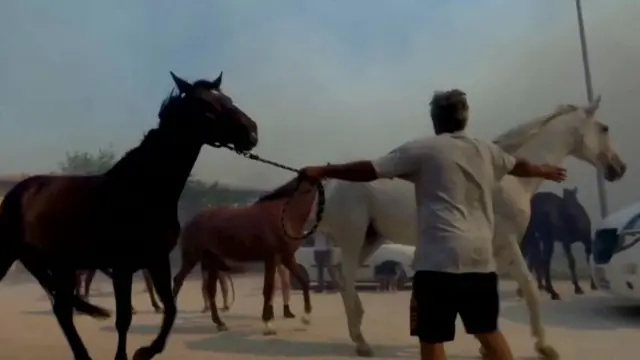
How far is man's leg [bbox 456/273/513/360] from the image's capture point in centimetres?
365

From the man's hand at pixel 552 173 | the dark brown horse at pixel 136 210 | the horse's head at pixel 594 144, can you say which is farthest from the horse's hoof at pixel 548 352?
the dark brown horse at pixel 136 210

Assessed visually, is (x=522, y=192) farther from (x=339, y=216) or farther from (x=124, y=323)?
(x=124, y=323)

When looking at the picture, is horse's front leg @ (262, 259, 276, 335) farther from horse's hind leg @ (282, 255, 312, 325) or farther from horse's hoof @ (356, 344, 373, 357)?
horse's hoof @ (356, 344, 373, 357)

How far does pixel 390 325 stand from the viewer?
9172 mm

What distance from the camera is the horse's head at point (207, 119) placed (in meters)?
5.04

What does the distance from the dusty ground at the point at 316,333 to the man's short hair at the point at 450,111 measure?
327cm

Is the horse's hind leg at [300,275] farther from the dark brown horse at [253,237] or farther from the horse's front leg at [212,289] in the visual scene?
the horse's front leg at [212,289]

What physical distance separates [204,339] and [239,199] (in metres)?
16.3

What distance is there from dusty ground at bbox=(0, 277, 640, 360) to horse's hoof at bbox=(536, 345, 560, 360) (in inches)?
8.7

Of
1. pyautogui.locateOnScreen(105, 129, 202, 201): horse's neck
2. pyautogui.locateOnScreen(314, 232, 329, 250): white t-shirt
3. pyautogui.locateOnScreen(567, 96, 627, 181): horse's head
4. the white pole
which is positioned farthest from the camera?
the white pole

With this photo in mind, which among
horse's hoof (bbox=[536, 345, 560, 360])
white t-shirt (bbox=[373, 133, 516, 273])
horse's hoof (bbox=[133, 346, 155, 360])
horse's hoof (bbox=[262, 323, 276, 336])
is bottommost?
horse's hoof (bbox=[536, 345, 560, 360])

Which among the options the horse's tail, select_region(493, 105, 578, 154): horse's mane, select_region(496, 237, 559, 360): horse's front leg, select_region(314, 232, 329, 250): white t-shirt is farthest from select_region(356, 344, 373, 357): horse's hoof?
select_region(314, 232, 329, 250): white t-shirt

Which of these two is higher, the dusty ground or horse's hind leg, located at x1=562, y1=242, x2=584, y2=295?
horse's hind leg, located at x1=562, y1=242, x2=584, y2=295

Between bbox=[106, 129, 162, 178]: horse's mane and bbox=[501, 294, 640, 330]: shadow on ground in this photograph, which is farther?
bbox=[501, 294, 640, 330]: shadow on ground
